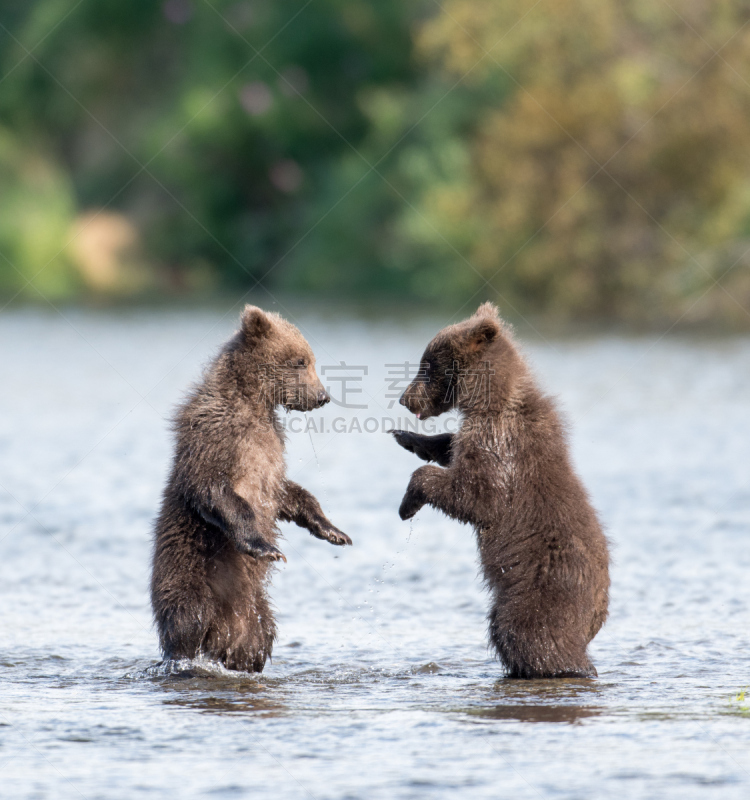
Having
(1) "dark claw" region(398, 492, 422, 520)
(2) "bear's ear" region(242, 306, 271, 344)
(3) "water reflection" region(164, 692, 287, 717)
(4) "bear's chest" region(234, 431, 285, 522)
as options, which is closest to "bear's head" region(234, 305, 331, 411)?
(2) "bear's ear" region(242, 306, 271, 344)

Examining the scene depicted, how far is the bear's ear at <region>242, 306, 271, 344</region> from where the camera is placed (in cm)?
712

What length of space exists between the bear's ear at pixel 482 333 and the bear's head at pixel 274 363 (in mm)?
887

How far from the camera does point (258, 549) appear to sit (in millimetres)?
6691

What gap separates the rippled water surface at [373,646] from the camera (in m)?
5.19

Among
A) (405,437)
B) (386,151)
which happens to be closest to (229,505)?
(405,437)

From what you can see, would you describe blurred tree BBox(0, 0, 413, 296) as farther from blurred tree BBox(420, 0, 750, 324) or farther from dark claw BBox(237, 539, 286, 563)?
dark claw BBox(237, 539, 286, 563)

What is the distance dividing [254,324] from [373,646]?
1.99 m

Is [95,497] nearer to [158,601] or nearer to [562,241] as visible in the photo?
[158,601]

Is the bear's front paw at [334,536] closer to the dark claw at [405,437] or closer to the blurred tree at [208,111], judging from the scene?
the dark claw at [405,437]

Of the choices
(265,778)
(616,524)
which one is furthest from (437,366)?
(616,524)

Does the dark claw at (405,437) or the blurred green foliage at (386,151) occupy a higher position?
the blurred green foliage at (386,151)

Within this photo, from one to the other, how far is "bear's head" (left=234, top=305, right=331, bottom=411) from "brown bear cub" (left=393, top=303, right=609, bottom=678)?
33.7 inches

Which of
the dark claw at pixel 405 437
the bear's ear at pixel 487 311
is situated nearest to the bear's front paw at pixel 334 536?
the dark claw at pixel 405 437

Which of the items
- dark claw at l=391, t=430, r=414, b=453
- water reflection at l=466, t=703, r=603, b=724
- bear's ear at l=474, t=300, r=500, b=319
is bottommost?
water reflection at l=466, t=703, r=603, b=724
